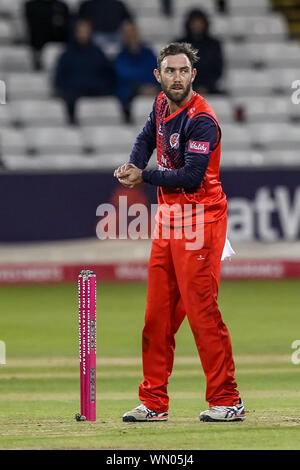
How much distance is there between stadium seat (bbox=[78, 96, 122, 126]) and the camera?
17.1 m

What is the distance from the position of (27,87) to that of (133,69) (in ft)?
5.13

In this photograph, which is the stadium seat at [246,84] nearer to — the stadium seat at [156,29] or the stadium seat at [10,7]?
the stadium seat at [156,29]

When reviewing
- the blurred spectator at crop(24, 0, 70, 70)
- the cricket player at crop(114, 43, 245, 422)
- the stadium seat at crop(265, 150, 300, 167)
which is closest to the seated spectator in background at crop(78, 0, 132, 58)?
the blurred spectator at crop(24, 0, 70, 70)

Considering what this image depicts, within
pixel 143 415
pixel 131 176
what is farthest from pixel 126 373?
pixel 131 176

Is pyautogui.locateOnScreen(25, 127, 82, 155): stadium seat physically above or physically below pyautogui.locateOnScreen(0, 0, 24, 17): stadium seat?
below

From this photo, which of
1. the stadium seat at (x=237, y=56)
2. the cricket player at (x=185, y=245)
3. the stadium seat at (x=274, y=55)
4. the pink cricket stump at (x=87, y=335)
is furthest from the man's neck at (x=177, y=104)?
the stadium seat at (x=274, y=55)

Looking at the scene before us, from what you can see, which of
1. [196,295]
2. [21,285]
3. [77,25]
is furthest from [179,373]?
[77,25]

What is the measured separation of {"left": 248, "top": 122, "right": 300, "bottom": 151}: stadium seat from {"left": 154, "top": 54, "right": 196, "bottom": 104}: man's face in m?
10.8

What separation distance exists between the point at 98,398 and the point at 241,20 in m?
12.0

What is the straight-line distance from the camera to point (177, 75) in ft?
21.9

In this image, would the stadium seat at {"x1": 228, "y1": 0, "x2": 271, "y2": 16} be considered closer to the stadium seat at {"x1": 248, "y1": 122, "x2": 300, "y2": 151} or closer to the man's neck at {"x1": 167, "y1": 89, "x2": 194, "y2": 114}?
the stadium seat at {"x1": 248, "y1": 122, "x2": 300, "y2": 151}

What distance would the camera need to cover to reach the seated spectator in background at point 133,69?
55.0 ft

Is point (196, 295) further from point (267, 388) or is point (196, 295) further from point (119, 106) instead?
point (119, 106)

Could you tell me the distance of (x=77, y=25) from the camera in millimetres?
16531
